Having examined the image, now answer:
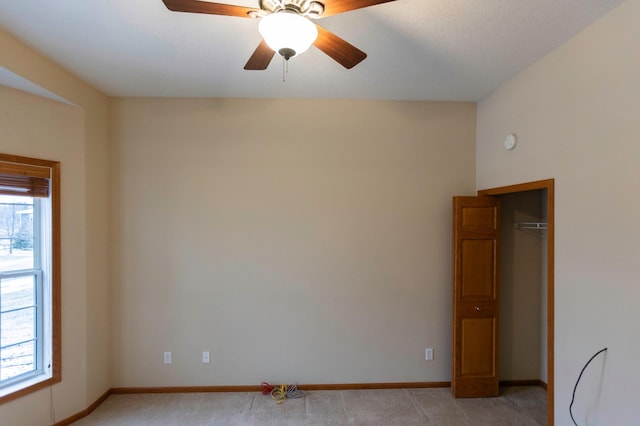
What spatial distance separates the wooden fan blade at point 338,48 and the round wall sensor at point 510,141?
1.74 m

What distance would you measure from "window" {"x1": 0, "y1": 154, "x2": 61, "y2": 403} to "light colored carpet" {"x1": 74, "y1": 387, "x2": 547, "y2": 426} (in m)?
0.64

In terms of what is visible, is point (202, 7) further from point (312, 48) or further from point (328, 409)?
point (328, 409)

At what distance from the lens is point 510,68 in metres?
2.41

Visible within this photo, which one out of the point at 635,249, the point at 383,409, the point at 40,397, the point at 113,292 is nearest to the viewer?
the point at 635,249

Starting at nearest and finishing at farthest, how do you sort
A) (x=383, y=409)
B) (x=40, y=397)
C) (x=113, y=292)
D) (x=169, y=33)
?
(x=169, y=33)
(x=40, y=397)
(x=383, y=409)
(x=113, y=292)

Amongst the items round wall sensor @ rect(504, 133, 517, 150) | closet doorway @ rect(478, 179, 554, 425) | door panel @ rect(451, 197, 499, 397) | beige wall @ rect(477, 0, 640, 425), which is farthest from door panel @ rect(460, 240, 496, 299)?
round wall sensor @ rect(504, 133, 517, 150)

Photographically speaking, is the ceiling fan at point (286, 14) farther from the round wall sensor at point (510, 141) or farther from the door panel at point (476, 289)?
the door panel at point (476, 289)

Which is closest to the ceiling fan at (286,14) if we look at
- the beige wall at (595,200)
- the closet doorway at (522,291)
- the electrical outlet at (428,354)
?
the beige wall at (595,200)

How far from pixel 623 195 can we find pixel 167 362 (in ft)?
12.9

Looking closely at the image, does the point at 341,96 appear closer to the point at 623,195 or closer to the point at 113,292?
the point at 623,195

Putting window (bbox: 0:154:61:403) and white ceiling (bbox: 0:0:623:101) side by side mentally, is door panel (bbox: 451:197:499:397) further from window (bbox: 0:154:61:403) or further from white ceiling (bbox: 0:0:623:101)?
window (bbox: 0:154:61:403)

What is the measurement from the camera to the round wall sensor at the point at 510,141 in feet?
8.36

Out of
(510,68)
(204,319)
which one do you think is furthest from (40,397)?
(510,68)

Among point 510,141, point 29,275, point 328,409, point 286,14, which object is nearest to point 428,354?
point 328,409
